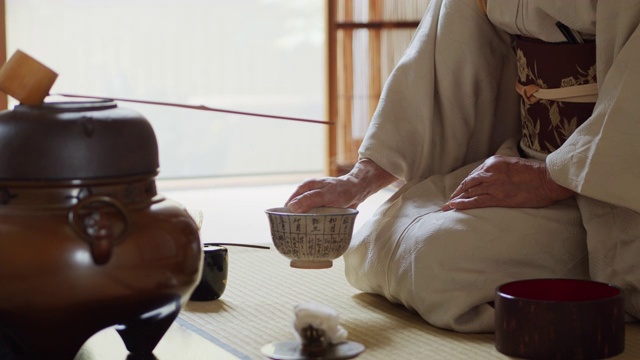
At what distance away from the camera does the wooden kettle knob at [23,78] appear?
1.48 metres

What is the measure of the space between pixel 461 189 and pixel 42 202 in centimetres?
97

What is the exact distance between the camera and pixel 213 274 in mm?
2168

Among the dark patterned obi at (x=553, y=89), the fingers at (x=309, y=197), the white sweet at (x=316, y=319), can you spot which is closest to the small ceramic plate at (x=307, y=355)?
the white sweet at (x=316, y=319)

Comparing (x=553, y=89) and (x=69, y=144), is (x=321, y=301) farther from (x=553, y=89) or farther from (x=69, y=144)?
(x=69, y=144)

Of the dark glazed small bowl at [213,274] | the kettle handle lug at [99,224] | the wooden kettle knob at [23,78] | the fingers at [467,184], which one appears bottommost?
the dark glazed small bowl at [213,274]

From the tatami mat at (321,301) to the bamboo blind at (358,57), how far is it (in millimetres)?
2952

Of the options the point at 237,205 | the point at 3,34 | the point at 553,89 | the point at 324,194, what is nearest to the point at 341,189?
the point at 324,194

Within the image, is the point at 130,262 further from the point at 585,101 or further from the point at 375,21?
the point at 375,21

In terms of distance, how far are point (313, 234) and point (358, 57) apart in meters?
3.62

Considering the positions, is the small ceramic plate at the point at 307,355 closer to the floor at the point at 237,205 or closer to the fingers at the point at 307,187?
the fingers at the point at 307,187

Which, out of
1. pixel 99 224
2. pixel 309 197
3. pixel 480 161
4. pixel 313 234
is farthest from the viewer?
pixel 480 161

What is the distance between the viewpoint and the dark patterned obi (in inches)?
82.2

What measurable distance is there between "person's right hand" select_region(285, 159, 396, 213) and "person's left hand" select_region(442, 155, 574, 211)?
10.2 inches

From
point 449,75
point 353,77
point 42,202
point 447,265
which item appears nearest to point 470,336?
point 447,265
